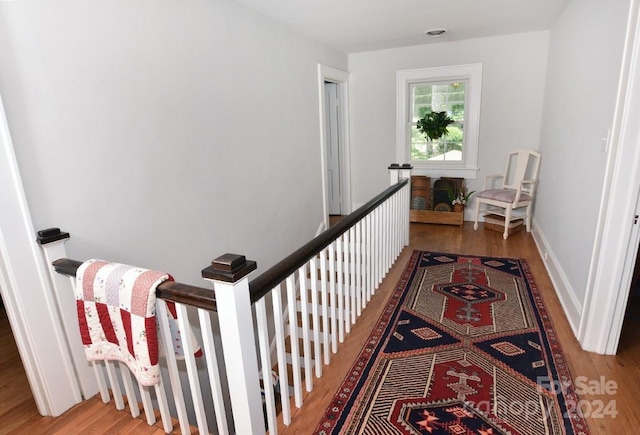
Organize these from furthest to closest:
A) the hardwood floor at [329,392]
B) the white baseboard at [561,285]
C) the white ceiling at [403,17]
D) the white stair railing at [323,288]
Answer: the white ceiling at [403,17] < the white baseboard at [561,285] < the hardwood floor at [329,392] < the white stair railing at [323,288]

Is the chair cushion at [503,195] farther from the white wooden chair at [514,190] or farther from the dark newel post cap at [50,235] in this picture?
the dark newel post cap at [50,235]

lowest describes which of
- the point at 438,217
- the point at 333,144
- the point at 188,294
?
the point at 438,217

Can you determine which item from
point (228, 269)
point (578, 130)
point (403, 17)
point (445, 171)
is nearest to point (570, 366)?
point (578, 130)

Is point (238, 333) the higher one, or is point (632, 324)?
point (238, 333)

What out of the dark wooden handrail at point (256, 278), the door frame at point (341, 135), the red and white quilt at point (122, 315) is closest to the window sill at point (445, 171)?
the door frame at point (341, 135)

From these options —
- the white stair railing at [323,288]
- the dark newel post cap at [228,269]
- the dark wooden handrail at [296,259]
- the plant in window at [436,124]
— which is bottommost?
the white stair railing at [323,288]

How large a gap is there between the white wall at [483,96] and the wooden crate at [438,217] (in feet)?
1.74

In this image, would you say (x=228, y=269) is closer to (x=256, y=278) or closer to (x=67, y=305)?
(x=256, y=278)

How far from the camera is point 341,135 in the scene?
5.35m

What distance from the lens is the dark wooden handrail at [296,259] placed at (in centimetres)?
138

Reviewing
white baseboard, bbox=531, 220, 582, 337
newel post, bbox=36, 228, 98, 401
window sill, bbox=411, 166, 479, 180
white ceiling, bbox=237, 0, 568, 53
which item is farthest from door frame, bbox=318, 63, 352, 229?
newel post, bbox=36, 228, 98, 401

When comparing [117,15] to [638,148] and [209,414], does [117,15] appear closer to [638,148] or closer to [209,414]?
[638,148]

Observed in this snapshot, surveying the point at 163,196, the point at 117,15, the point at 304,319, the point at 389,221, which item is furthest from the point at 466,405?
the point at 117,15

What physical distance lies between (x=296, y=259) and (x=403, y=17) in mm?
2921
